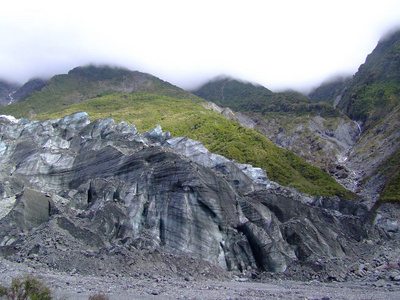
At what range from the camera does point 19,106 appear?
146m

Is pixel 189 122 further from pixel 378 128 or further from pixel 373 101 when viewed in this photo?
pixel 373 101

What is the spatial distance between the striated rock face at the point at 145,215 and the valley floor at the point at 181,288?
2349 millimetres

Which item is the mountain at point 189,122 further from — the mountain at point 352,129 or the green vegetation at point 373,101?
the green vegetation at point 373,101

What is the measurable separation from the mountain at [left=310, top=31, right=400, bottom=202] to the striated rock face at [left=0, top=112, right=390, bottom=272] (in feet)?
141

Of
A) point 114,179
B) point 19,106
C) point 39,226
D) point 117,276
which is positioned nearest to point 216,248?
point 117,276

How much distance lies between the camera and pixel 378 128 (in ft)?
434

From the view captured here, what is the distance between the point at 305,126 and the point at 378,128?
28.9 m

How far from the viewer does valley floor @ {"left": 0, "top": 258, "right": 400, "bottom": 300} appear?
22.7 meters

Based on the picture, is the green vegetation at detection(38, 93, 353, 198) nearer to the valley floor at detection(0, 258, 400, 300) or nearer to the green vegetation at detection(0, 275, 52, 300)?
the valley floor at detection(0, 258, 400, 300)

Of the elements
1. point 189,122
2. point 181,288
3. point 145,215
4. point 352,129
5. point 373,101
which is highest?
point 373,101

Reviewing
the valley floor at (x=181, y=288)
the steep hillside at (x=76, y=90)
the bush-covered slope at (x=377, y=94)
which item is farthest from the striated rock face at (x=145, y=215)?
the bush-covered slope at (x=377, y=94)

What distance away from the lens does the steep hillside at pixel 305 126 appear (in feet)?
428

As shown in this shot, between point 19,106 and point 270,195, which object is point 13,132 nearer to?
point 270,195

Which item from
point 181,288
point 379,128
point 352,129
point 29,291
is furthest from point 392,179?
point 29,291
